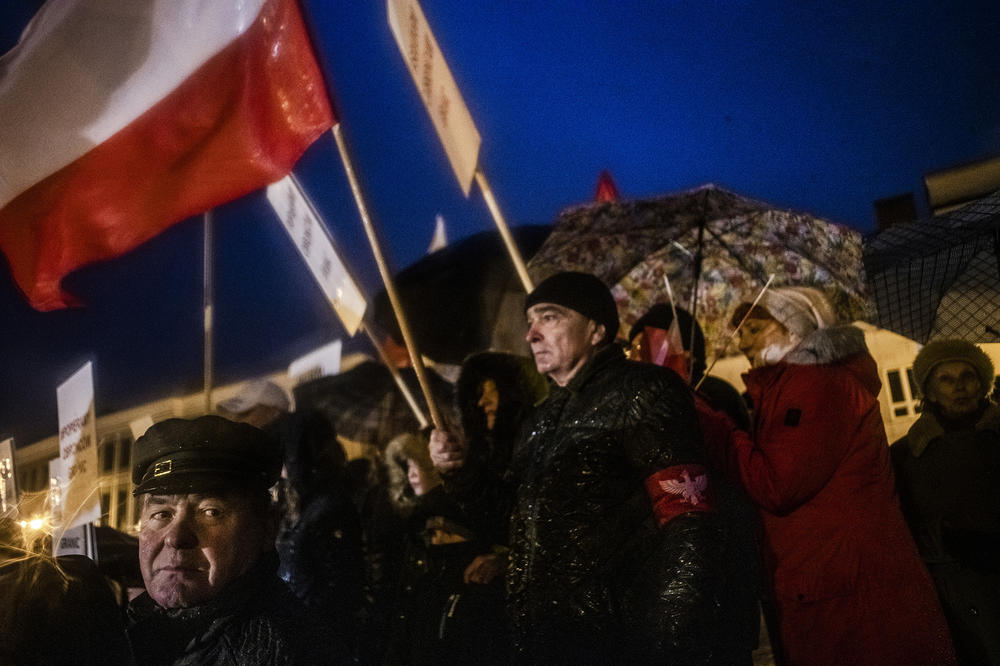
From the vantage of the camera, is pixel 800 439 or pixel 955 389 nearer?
pixel 800 439

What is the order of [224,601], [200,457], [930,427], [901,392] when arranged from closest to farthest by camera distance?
[224,601], [200,457], [930,427], [901,392]

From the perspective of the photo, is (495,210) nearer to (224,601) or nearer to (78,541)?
(224,601)

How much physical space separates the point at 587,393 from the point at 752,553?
1031 millimetres

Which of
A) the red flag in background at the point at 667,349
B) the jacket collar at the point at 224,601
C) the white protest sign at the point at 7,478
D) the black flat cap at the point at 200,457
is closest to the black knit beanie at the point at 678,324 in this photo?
the red flag in background at the point at 667,349

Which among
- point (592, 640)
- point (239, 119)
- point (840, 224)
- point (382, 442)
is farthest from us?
point (382, 442)

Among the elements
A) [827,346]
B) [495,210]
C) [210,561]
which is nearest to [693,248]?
[495,210]

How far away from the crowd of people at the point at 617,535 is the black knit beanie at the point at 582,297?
12mm

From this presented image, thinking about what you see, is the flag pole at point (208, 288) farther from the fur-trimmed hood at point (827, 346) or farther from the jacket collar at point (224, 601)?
the fur-trimmed hood at point (827, 346)

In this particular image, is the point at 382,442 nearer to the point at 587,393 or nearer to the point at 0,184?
the point at 0,184

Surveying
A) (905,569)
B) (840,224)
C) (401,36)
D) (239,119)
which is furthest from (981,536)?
(239,119)

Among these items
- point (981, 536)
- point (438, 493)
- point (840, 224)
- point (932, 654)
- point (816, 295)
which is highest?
point (840, 224)

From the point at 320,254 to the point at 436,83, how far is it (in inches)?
41.0

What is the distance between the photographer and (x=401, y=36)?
12.1ft

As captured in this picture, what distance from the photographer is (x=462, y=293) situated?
19.6 ft
